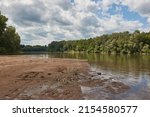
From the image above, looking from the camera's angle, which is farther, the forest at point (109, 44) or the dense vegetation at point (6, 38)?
the forest at point (109, 44)

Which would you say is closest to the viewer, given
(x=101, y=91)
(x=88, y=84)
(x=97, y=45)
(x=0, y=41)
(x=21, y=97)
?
(x=21, y=97)

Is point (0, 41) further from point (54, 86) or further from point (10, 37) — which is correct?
point (54, 86)

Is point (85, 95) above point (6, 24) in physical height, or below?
below

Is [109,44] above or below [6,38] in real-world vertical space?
below

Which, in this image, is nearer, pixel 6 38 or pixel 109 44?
pixel 6 38

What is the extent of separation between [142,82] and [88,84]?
194 inches

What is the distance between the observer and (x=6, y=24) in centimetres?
9288

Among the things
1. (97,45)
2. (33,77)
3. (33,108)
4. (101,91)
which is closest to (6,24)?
(33,77)

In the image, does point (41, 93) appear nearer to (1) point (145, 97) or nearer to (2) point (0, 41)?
(1) point (145, 97)

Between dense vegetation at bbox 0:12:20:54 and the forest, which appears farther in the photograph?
the forest

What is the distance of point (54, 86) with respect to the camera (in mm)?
19828

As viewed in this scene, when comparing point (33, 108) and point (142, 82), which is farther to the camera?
point (142, 82)

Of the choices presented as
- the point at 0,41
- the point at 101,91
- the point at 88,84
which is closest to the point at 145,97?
the point at 101,91

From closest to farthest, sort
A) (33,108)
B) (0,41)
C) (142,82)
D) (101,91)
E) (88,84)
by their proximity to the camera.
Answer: (33,108) < (101,91) < (88,84) < (142,82) < (0,41)
